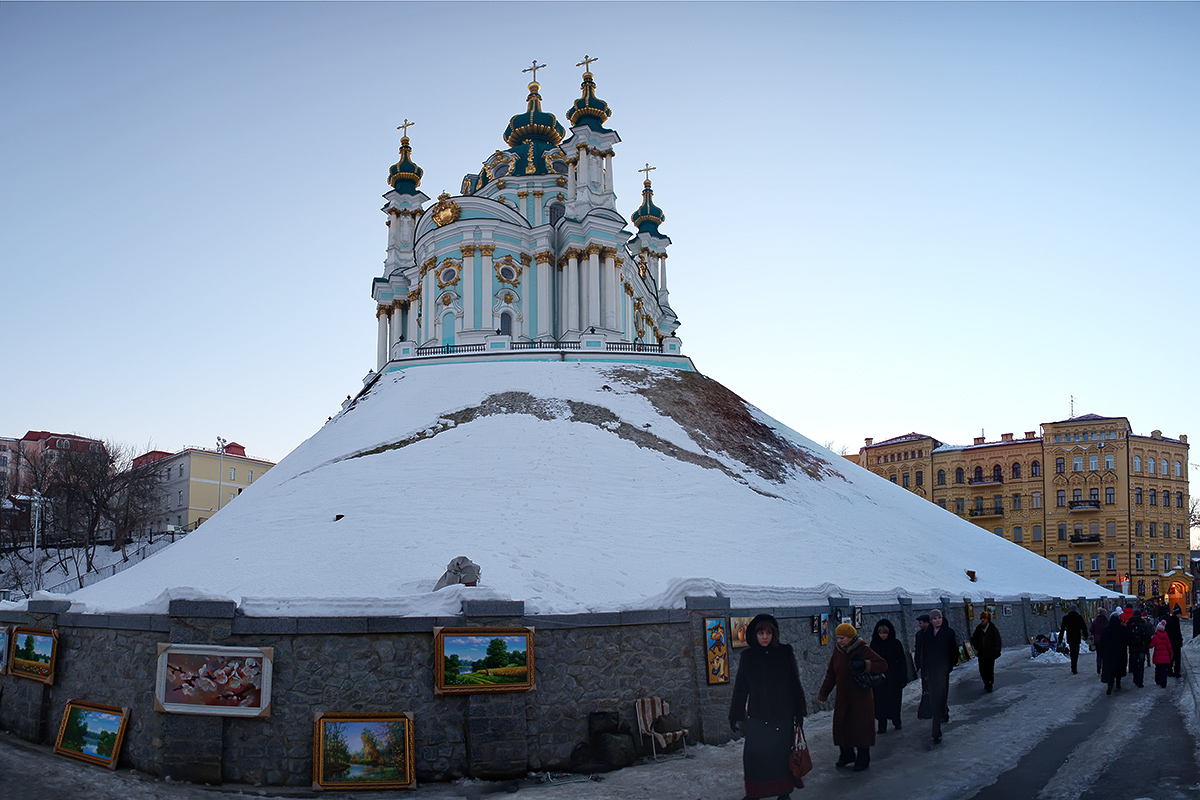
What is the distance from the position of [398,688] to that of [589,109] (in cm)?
4367

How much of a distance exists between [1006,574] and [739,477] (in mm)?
10892

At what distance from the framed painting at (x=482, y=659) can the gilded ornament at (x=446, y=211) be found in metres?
37.9

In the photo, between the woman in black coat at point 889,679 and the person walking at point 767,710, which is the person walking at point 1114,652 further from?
the person walking at point 767,710

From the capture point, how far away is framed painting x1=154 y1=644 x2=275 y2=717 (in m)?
10.2

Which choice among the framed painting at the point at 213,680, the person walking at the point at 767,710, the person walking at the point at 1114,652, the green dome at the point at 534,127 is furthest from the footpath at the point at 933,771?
the green dome at the point at 534,127

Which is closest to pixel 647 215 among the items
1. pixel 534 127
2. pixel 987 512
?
pixel 534 127

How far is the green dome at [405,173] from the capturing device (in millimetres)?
54750

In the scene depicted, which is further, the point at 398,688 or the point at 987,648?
the point at 987,648

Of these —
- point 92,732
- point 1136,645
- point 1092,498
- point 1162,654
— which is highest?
point 1092,498

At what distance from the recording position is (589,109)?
49.2 metres

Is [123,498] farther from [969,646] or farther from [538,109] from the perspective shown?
[969,646]

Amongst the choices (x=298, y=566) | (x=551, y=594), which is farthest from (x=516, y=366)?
(x=551, y=594)

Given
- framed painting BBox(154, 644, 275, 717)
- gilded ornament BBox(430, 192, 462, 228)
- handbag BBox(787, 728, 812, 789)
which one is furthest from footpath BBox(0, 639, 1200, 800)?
gilded ornament BBox(430, 192, 462, 228)

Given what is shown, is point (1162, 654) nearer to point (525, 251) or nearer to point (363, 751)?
point (363, 751)
